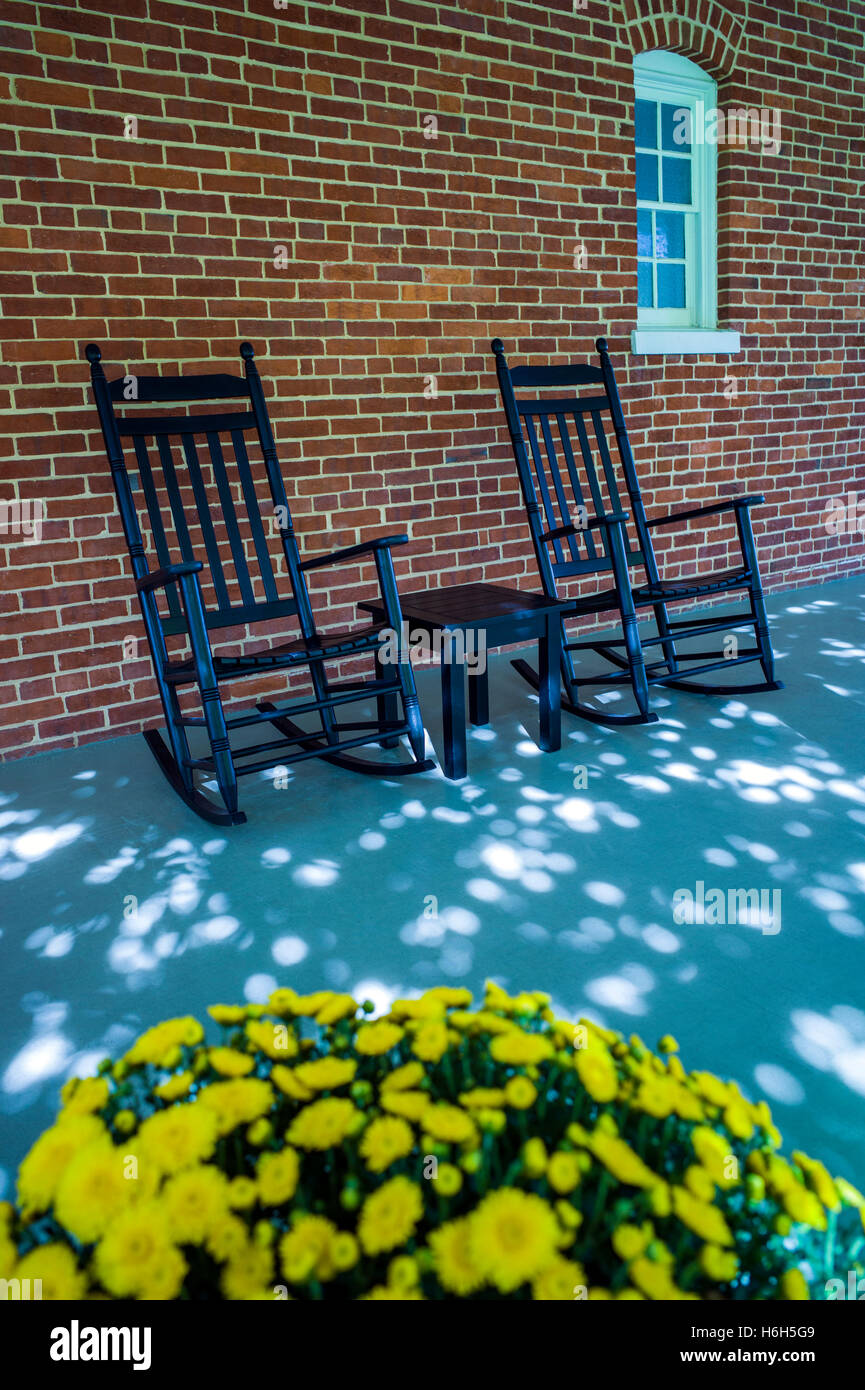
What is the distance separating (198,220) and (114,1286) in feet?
9.68

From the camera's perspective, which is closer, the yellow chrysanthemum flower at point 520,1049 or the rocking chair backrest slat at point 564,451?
the yellow chrysanthemum flower at point 520,1049

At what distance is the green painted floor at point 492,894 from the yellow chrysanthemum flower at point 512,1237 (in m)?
0.74

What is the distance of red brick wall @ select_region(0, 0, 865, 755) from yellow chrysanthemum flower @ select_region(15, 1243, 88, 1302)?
2428mm

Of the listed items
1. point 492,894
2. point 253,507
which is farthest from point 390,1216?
point 253,507

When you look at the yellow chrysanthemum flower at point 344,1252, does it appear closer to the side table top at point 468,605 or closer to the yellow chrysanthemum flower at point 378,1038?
the yellow chrysanthemum flower at point 378,1038

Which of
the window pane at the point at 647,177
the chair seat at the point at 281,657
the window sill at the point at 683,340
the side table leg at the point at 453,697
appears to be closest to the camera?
the chair seat at the point at 281,657

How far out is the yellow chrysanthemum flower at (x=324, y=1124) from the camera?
0.62 meters

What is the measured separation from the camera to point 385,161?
321cm

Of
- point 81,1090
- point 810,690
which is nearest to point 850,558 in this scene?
point 810,690

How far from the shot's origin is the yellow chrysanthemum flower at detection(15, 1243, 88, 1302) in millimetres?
529

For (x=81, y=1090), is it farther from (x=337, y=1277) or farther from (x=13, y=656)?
(x=13, y=656)

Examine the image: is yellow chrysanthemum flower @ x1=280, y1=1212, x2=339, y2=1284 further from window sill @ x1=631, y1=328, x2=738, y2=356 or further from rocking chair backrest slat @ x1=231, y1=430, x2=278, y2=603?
window sill @ x1=631, y1=328, x2=738, y2=356

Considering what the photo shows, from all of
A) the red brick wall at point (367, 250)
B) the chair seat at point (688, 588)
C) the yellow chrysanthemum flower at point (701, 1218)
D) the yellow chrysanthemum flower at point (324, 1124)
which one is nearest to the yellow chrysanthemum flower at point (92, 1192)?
the yellow chrysanthemum flower at point (324, 1124)

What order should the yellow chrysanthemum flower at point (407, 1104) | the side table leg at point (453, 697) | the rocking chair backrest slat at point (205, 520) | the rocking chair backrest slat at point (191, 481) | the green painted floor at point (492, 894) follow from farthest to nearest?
the rocking chair backrest slat at point (205, 520) → the rocking chair backrest slat at point (191, 481) → the side table leg at point (453, 697) → the green painted floor at point (492, 894) → the yellow chrysanthemum flower at point (407, 1104)
